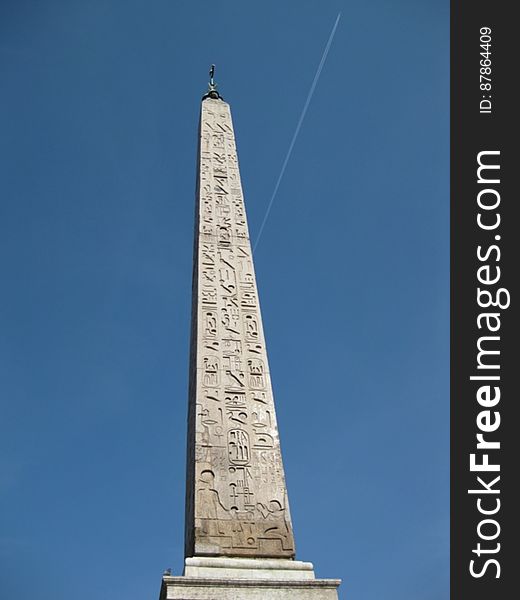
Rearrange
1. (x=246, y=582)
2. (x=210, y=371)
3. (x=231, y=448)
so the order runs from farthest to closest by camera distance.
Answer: (x=210, y=371) → (x=231, y=448) → (x=246, y=582)

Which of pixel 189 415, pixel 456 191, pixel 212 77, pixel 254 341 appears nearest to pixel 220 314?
pixel 254 341

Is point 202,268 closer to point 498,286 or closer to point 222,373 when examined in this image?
point 222,373

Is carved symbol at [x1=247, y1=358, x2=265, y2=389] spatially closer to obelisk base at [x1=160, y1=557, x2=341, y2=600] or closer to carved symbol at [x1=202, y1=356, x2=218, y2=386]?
carved symbol at [x1=202, y1=356, x2=218, y2=386]

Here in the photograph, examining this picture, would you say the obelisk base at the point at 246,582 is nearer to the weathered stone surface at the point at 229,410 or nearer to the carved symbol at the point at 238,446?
the weathered stone surface at the point at 229,410

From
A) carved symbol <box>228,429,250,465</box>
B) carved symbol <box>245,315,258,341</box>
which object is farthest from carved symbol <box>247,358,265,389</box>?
carved symbol <box>228,429,250,465</box>

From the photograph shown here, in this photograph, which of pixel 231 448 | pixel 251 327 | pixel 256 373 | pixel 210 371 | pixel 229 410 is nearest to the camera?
pixel 231 448

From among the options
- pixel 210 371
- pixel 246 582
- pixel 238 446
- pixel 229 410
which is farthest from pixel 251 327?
pixel 246 582

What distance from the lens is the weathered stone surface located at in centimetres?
652

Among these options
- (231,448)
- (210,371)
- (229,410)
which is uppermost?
(210,371)

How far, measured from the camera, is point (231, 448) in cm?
696

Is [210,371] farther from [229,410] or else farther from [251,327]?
[251,327]

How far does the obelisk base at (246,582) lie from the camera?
5.80 metres

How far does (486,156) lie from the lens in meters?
8.05

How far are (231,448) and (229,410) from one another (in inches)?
15.6
